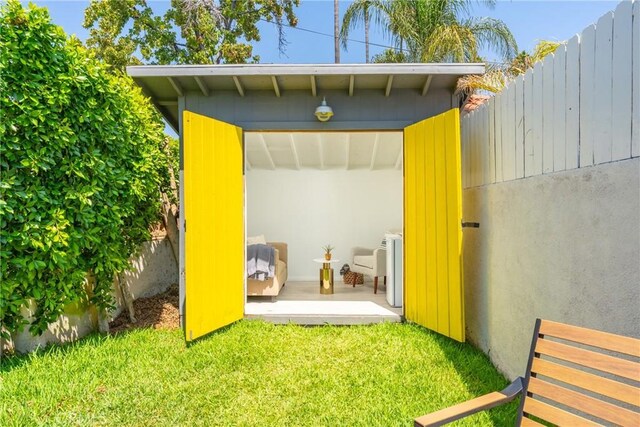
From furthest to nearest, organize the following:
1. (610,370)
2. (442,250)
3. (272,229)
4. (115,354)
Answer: (272,229) < (442,250) < (115,354) < (610,370)

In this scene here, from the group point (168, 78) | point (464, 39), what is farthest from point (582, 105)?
point (464, 39)

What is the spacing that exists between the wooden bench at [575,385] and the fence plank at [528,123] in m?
1.31

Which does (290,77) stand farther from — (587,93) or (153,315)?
(153,315)

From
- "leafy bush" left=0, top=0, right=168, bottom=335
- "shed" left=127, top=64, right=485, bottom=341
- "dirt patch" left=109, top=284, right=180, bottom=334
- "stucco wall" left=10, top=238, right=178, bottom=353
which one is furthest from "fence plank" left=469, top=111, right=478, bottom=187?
"stucco wall" left=10, top=238, right=178, bottom=353

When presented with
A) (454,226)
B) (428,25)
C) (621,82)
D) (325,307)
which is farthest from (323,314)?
(428,25)

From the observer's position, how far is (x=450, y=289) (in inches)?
151

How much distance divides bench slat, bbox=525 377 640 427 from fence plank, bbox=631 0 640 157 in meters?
1.13

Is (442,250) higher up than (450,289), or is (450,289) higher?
(442,250)

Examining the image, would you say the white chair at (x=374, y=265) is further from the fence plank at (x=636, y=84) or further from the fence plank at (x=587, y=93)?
the fence plank at (x=636, y=84)

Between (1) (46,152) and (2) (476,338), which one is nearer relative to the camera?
(1) (46,152)

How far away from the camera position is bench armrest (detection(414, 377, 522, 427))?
163 cm

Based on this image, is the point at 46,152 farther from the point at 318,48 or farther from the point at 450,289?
the point at 318,48

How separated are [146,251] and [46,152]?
2.71 meters

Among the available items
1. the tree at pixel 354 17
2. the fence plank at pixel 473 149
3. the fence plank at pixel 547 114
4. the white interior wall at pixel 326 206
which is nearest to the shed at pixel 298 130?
the fence plank at pixel 473 149
